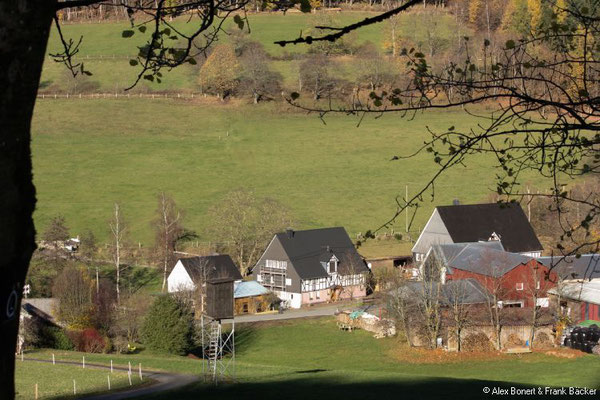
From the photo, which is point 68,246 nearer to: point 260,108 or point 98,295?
point 98,295

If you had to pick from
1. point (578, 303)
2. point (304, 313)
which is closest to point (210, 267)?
point (304, 313)

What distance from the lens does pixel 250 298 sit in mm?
56219

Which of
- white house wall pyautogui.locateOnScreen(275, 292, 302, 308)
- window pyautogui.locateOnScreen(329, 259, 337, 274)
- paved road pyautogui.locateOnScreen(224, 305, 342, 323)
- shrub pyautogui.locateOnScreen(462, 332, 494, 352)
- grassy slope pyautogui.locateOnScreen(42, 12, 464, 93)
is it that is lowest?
white house wall pyautogui.locateOnScreen(275, 292, 302, 308)

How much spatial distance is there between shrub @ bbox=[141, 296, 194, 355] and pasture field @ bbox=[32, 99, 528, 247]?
20846 mm

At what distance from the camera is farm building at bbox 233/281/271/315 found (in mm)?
55469

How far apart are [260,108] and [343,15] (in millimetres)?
27564

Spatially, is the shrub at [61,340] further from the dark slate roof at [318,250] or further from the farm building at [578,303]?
the farm building at [578,303]

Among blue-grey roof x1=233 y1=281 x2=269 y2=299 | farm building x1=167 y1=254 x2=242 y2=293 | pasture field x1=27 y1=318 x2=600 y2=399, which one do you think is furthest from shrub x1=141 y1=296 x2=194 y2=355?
blue-grey roof x1=233 y1=281 x2=269 y2=299

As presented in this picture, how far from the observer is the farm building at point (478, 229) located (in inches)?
2483

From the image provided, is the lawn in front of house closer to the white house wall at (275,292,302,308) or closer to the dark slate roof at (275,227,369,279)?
the white house wall at (275,292,302,308)

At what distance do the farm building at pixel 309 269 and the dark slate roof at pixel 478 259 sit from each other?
6.09 m

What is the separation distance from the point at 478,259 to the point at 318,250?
42.3 feet

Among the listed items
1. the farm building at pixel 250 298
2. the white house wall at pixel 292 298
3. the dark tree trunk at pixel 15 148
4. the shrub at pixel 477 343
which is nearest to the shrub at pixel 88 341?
the farm building at pixel 250 298

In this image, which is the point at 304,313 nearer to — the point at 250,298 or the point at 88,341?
the point at 250,298
